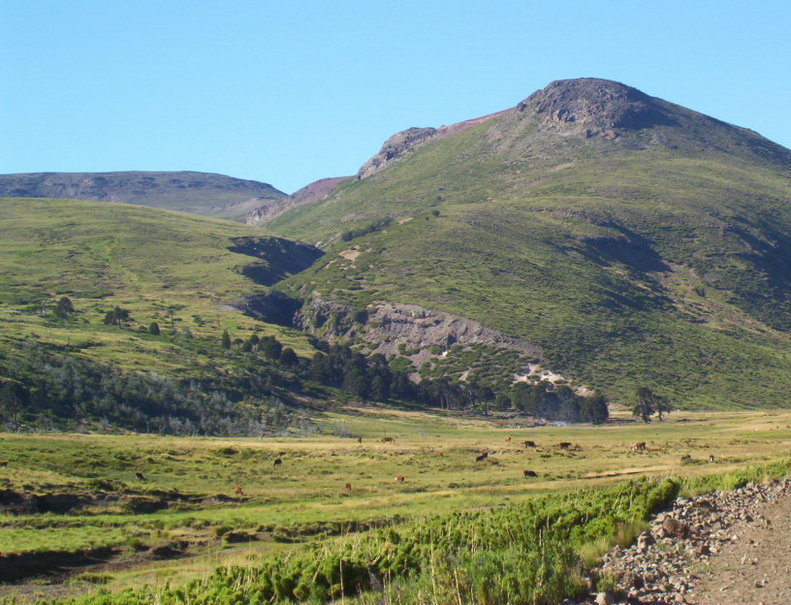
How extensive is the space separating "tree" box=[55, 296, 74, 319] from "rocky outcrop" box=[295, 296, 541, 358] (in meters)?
46.4

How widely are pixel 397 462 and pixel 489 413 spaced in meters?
62.0

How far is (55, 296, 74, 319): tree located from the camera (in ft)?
432

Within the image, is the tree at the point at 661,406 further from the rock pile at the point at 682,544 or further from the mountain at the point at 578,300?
the rock pile at the point at 682,544

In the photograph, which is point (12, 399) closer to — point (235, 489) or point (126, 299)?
point (235, 489)

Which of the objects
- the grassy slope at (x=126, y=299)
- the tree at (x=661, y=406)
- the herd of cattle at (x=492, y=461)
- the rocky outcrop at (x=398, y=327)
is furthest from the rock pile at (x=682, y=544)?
the rocky outcrop at (x=398, y=327)

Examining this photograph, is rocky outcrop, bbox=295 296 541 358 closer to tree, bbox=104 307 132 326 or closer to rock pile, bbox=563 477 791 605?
tree, bbox=104 307 132 326

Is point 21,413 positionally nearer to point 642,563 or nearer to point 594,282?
point 642,563

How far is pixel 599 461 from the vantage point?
53875 millimetres

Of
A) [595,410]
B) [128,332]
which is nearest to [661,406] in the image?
[595,410]

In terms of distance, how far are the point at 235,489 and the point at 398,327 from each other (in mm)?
109850

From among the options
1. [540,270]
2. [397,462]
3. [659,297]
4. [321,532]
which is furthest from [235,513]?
[659,297]

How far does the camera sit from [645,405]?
102 m

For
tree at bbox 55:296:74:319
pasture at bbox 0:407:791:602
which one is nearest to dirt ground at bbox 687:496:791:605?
pasture at bbox 0:407:791:602

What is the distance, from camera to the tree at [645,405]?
330 feet
